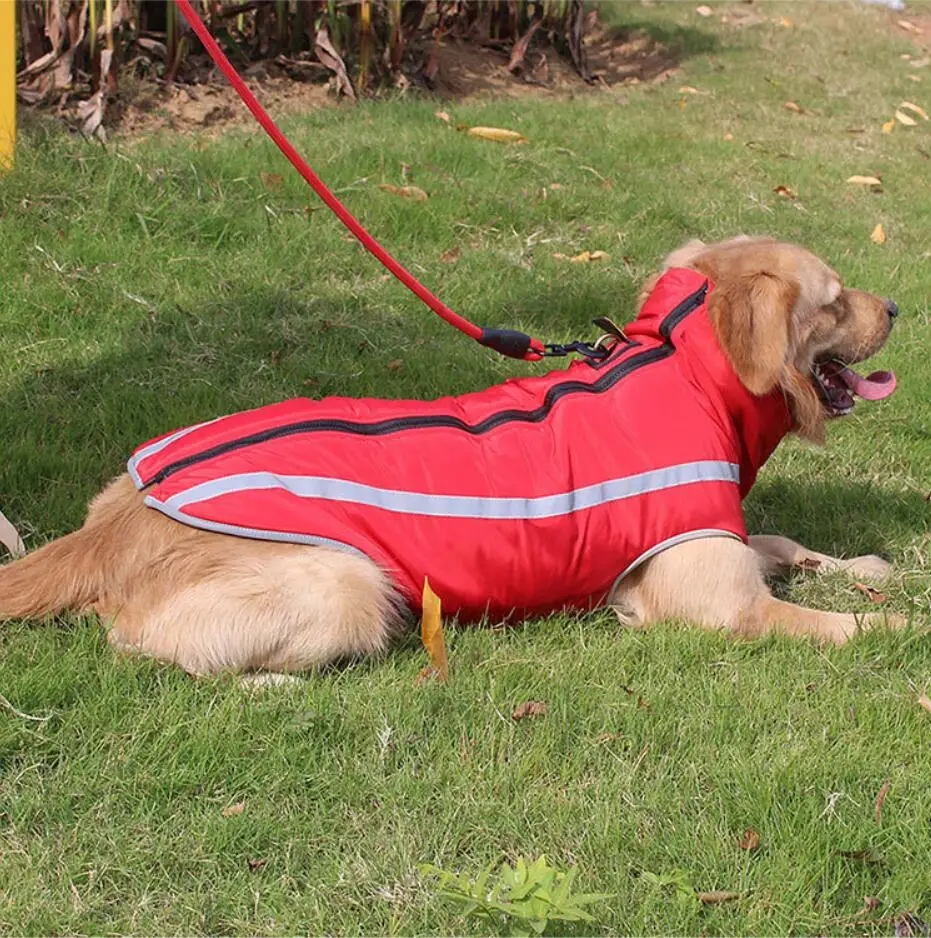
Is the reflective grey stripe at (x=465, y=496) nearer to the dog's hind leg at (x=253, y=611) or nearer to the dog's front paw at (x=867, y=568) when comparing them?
the dog's hind leg at (x=253, y=611)

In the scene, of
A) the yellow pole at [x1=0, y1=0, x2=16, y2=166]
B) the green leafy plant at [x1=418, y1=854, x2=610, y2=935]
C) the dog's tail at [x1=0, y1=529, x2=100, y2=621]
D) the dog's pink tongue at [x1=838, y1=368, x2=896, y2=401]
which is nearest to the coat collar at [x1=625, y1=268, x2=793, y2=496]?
the dog's pink tongue at [x1=838, y1=368, x2=896, y2=401]

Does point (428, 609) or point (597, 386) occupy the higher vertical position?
point (597, 386)

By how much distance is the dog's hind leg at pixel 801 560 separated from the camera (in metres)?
4.67

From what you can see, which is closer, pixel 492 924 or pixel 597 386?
pixel 492 924

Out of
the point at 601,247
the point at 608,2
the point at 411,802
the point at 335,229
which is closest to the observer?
the point at 411,802

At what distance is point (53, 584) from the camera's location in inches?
145

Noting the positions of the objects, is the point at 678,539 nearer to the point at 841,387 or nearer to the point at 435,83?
the point at 841,387

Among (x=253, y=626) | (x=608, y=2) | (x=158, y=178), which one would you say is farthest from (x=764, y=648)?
(x=608, y=2)

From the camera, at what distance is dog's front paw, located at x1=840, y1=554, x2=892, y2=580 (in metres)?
4.64

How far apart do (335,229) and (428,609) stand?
411 cm

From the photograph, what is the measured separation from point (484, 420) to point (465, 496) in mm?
354

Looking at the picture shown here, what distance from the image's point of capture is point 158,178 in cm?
713

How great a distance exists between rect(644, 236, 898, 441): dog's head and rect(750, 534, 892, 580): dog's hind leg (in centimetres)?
60

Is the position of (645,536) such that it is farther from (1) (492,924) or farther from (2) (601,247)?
(2) (601,247)
